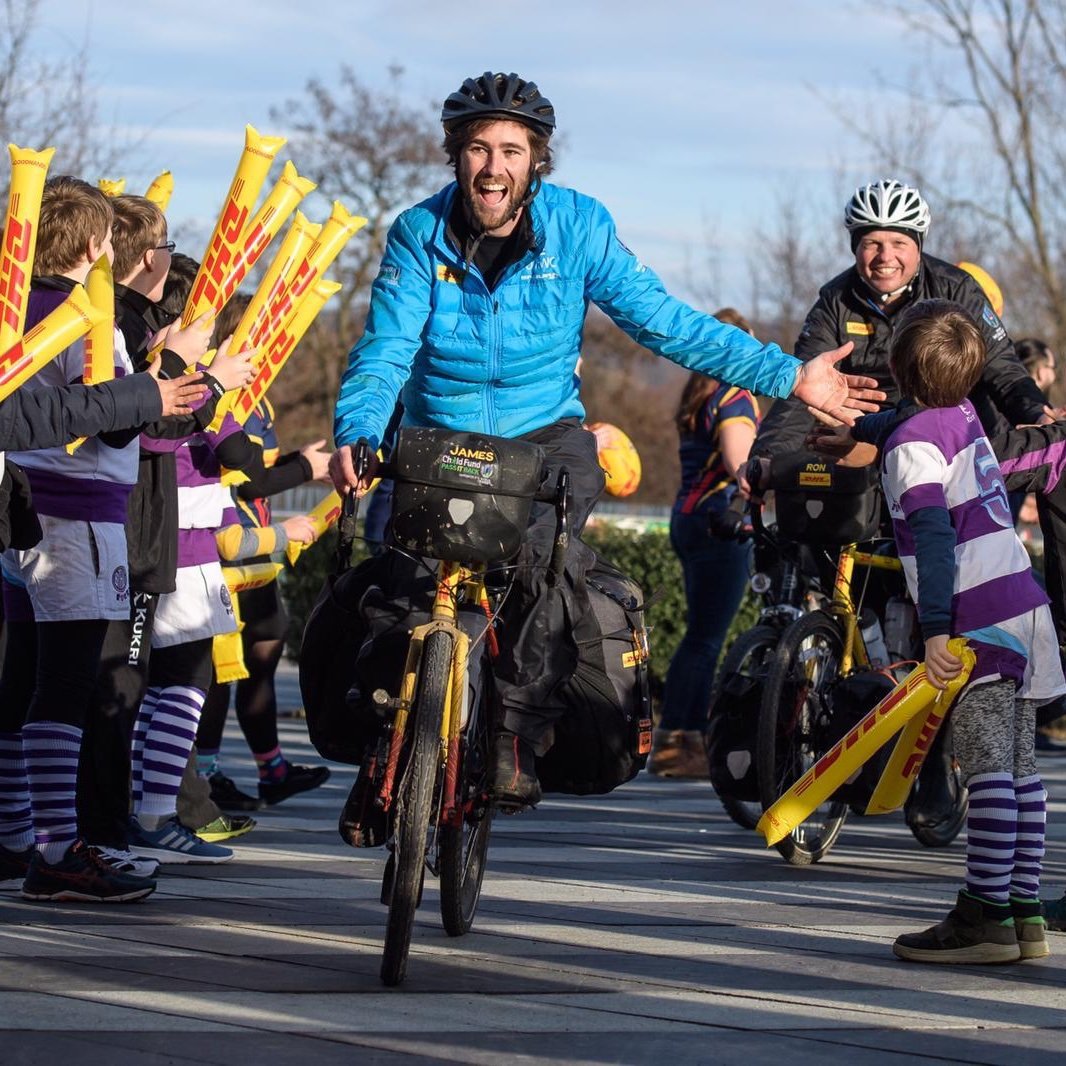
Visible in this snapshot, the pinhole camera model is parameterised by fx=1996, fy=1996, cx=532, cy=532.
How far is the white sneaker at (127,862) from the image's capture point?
6172mm

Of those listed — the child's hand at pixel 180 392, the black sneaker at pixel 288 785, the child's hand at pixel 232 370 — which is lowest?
the black sneaker at pixel 288 785

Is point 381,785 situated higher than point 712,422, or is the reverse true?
point 712,422

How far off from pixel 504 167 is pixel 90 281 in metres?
1.41

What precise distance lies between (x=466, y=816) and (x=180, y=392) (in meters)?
1.45

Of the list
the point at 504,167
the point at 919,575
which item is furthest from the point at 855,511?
the point at 504,167

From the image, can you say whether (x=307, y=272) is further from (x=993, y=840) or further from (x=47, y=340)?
(x=993, y=840)

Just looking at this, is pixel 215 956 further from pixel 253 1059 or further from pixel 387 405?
pixel 387 405

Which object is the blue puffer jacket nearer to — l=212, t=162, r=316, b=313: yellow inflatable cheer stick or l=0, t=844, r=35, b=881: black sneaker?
l=212, t=162, r=316, b=313: yellow inflatable cheer stick

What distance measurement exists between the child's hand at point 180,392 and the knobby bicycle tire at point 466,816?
117 cm

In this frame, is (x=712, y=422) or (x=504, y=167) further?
(x=712, y=422)

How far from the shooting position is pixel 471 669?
5.11m

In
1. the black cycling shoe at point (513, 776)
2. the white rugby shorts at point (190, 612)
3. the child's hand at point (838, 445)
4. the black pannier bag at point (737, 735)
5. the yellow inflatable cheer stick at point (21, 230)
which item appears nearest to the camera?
the black cycling shoe at point (513, 776)

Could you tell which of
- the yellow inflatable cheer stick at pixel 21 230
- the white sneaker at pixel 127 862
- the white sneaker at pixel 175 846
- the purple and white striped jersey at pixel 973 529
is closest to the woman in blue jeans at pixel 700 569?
the white sneaker at pixel 175 846

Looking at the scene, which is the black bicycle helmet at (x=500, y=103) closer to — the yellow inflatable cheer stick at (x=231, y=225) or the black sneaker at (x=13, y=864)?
the yellow inflatable cheer stick at (x=231, y=225)
